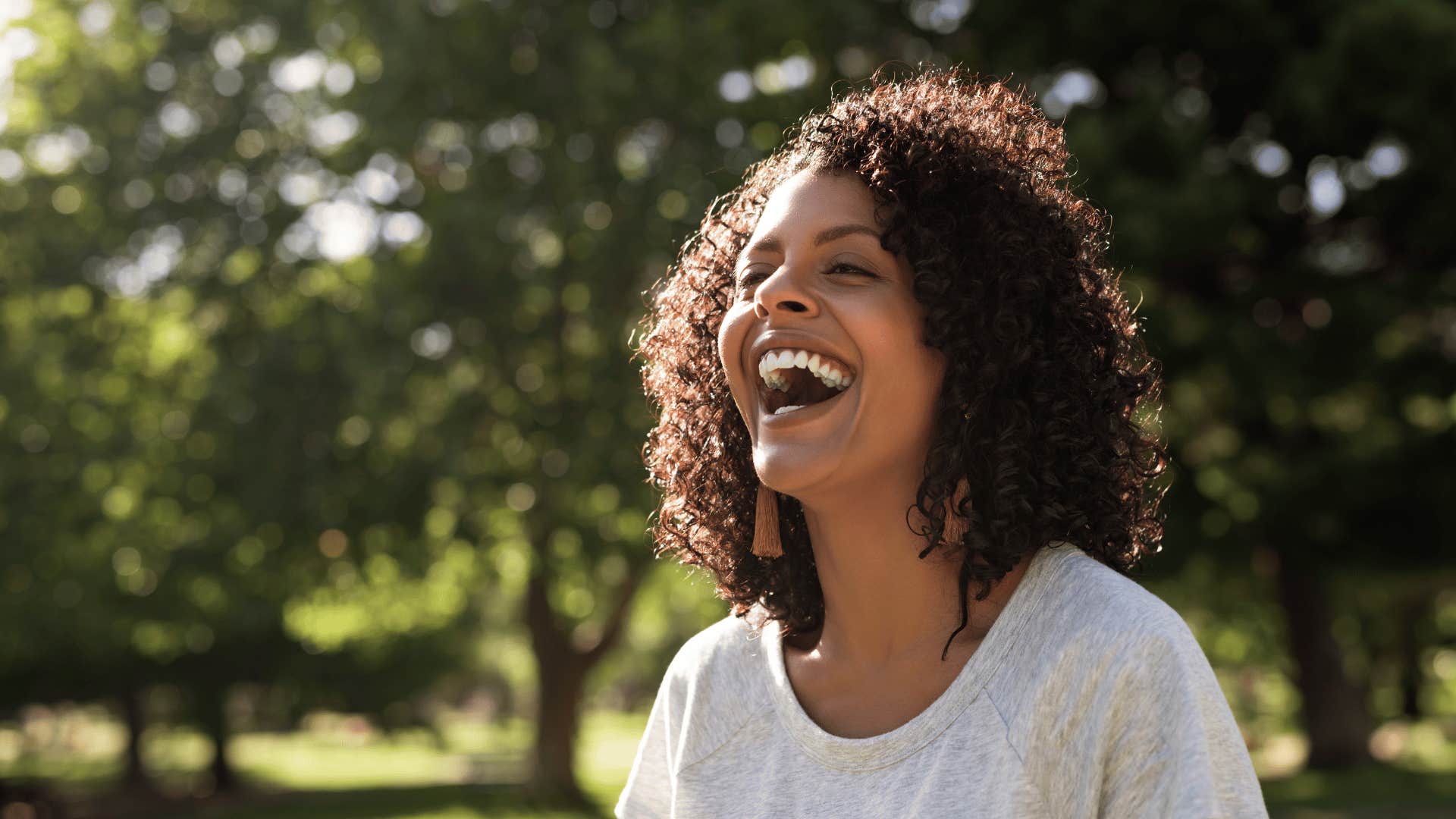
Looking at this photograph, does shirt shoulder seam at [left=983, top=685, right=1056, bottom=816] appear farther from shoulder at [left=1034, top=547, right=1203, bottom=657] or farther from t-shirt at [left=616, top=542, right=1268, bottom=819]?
shoulder at [left=1034, top=547, right=1203, bottom=657]

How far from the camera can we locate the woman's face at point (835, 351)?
198cm

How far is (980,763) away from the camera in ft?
5.82

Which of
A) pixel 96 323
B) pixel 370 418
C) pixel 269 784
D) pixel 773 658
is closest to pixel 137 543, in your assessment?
pixel 96 323

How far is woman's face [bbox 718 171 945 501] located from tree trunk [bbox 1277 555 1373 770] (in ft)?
57.0

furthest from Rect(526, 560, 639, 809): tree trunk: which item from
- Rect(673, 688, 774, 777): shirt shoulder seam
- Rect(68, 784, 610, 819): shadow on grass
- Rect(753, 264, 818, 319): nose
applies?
Rect(753, 264, 818, 319): nose

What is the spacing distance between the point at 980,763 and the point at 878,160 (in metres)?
0.87

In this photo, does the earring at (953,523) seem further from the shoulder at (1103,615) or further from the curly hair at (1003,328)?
the shoulder at (1103,615)

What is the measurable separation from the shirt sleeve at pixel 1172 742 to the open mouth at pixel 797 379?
57cm

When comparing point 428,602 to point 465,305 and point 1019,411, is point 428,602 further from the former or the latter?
point 1019,411

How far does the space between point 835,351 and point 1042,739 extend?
23.6 inches

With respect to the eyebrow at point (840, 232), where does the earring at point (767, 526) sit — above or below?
below

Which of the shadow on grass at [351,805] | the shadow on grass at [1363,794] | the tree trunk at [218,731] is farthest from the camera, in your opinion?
the tree trunk at [218,731]

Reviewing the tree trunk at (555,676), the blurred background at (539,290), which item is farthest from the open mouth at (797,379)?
the tree trunk at (555,676)

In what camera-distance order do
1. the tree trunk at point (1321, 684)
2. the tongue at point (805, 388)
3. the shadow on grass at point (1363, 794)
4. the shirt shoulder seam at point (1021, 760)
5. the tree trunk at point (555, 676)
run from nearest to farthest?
the shirt shoulder seam at point (1021, 760)
the tongue at point (805, 388)
the shadow on grass at point (1363, 794)
the tree trunk at point (1321, 684)
the tree trunk at point (555, 676)
